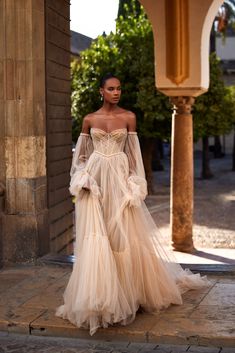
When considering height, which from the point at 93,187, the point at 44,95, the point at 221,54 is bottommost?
the point at 93,187

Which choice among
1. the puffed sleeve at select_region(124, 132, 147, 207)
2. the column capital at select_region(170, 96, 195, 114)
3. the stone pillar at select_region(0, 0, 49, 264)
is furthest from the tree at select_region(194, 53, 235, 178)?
the puffed sleeve at select_region(124, 132, 147, 207)

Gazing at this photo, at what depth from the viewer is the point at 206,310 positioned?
19.4 feet

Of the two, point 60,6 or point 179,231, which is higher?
point 60,6

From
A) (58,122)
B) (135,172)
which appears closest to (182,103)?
(58,122)

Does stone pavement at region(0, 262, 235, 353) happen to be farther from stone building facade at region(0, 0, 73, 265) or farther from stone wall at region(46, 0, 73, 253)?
stone wall at region(46, 0, 73, 253)

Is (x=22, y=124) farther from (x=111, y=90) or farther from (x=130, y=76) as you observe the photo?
(x=130, y=76)

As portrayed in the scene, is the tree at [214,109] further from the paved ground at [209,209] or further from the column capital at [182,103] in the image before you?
the column capital at [182,103]

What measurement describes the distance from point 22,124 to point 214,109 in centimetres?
1339

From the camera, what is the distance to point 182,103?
36.0ft

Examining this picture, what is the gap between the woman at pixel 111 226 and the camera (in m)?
5.47

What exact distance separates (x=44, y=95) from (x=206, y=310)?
3387 millimetres

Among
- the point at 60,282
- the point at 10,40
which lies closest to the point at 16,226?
the point at 60,282

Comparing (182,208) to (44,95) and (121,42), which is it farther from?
(121,42)

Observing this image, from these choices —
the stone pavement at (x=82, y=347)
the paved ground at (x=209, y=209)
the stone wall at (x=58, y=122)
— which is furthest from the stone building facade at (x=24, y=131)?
the paved ground at (x=209, y=209)
